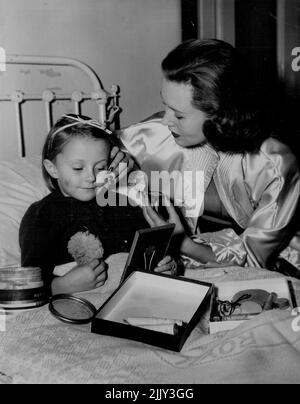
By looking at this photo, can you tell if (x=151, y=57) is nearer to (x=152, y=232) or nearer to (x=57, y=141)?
(x=57, y=141)

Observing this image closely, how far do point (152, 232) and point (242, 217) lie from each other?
0.55 meters

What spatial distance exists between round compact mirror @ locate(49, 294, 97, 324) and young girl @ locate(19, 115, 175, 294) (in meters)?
0.10

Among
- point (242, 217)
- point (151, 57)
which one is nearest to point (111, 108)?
point (151, 57)

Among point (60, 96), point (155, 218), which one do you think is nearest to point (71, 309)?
point (155, 218)

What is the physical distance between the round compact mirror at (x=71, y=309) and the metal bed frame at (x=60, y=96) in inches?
31.2

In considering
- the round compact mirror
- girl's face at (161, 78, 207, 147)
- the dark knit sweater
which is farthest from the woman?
the round compact mirror

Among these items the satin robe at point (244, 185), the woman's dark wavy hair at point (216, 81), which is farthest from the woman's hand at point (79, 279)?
the woman's dark wavy hair at point (216, 81)

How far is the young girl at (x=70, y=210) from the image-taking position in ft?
3.47

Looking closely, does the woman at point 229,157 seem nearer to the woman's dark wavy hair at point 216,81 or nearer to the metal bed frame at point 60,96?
the woman's dark wavy hair at point 216,81

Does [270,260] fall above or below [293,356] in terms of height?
below

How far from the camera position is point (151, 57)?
179 cm

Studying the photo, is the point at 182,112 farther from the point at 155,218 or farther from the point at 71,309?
the point at 71,309

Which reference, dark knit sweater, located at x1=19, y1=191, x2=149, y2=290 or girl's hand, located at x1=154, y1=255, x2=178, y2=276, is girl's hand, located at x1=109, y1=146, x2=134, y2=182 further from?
girl's hand, located at x1=154, y1=255, x2=178, y2=276

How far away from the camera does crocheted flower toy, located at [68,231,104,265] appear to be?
1.08m
